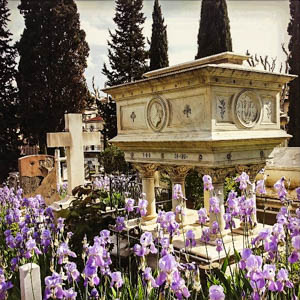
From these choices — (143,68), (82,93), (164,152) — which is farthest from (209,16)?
(164,152)

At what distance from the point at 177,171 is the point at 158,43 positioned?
49.5ft

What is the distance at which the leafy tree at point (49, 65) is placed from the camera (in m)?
20.1

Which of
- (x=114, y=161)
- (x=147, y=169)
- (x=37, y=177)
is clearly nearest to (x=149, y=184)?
(x=147, y=169)

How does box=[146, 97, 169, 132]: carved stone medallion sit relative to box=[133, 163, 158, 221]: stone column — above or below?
above

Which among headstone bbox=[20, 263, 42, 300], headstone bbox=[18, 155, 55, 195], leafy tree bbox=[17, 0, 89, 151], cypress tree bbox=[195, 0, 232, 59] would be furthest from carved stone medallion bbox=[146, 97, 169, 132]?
leafy tree bbox=[17, 0, 89, 151]

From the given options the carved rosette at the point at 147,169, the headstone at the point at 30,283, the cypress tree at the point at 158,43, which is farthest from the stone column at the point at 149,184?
the cypress tree at the point at 158,43

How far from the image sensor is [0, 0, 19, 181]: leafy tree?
19.4 meters

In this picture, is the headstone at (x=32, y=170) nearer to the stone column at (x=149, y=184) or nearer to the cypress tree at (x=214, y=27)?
the stone column at (x=149, y=184)

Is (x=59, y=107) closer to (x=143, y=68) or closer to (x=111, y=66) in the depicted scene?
(x=111, y=66)

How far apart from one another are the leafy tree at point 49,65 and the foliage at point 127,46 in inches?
82.9

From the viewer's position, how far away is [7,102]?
20.2 metres

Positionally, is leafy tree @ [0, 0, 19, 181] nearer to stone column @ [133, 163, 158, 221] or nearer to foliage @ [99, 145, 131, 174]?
foliage @ [99, 145, 131, 174]

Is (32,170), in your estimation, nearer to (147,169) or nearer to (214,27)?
(147,169)

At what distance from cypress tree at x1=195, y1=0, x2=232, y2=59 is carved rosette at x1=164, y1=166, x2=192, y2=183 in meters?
13.8
